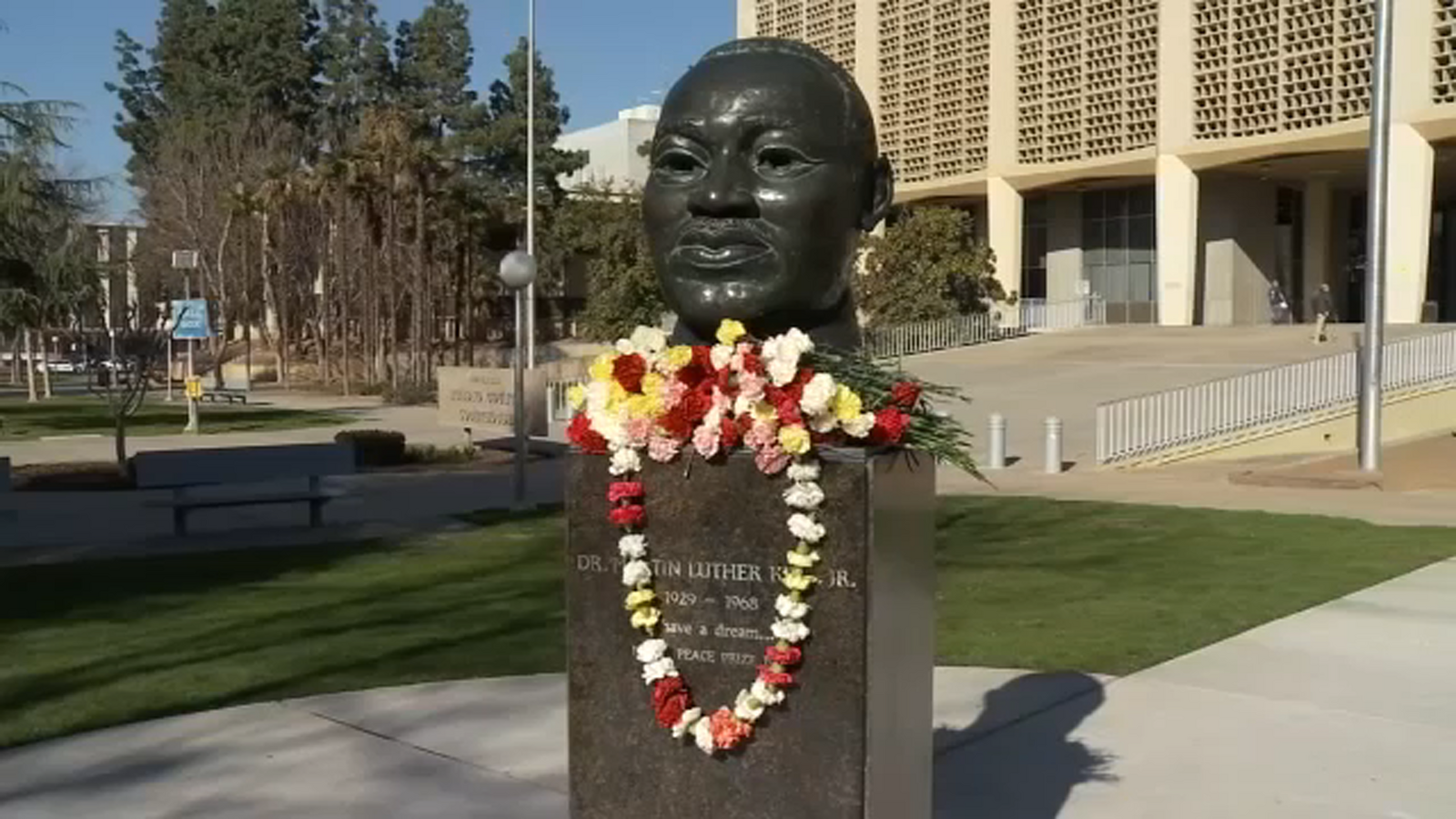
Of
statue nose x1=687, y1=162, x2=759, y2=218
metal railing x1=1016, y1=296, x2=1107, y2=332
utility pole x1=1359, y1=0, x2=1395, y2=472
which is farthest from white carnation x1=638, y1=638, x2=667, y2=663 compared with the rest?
metal railing x1=1016, y1=296, x2=1107, y2=332

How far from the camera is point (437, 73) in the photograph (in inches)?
3007

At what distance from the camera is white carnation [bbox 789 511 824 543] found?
415 cm

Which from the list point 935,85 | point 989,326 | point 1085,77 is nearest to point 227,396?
point 989,326

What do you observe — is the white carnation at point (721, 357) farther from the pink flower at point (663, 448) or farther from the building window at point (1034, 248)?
the building window at point (1034, 248)

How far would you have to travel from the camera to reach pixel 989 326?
46.2 meters

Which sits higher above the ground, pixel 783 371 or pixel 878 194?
pixel 878 194

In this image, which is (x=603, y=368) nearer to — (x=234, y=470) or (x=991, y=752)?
(x=991, y=752)

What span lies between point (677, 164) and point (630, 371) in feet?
2.66

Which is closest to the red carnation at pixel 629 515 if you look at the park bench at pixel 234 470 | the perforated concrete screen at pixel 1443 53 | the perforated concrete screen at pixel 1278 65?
the park bench at pixel 234 470

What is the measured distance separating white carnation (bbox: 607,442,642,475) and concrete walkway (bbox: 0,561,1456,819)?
168 centimetres

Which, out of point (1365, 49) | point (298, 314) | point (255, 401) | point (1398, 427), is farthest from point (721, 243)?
point (298, 314)

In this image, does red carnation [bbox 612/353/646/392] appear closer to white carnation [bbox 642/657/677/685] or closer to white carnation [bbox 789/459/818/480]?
white carnation [bbox 789/459/818/480]

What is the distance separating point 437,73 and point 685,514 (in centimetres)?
7549

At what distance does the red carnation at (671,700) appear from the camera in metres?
4.40
